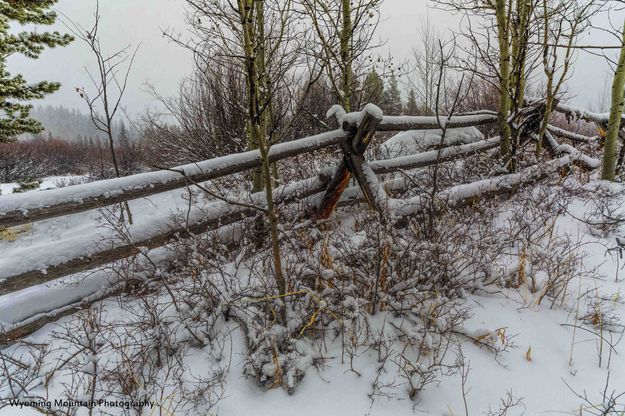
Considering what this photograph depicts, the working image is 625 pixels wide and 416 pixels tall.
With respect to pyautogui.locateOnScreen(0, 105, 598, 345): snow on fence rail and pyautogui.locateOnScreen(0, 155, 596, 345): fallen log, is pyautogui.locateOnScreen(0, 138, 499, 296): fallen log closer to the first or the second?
pyautogui.locateOnScreen(0, 105, 598, 345): snow on fence rail

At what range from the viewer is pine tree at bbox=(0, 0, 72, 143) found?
608cm

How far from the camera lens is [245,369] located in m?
1.93

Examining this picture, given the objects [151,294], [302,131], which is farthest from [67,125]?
[151,294]

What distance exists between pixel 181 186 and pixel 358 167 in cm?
167

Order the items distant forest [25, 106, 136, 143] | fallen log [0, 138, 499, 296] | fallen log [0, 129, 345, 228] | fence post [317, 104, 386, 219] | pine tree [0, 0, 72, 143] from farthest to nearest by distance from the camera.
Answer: distant forest [25, 106, 136, 143] → pine tree [0, 0, 72, 143] → fence post [317, 104, 386, 219] → fallen log [0, 138, 499, 296] → fallen log [0, 129, 345, 228]

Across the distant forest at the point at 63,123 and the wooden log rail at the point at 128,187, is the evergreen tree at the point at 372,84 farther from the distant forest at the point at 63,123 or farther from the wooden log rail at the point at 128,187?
the distant forest at the point at 63,123

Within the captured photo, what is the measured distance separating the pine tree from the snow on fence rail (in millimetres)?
4953

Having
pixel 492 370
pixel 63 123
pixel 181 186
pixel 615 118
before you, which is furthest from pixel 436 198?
pixel 63 123

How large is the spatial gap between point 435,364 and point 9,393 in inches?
95.3

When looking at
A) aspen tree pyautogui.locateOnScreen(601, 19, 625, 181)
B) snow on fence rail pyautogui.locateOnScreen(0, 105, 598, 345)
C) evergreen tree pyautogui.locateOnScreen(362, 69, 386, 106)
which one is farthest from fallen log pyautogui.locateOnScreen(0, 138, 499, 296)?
aspen tree pyautogui.locateOnScreen(601, 19, 625, 181)

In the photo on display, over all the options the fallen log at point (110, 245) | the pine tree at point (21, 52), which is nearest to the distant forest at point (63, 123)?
the pine tree at point (21, 52)

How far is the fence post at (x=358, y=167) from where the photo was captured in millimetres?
3070

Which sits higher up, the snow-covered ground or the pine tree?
the pine tree

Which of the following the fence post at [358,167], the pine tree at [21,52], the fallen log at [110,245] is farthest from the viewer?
the pine tree at [21,52]
